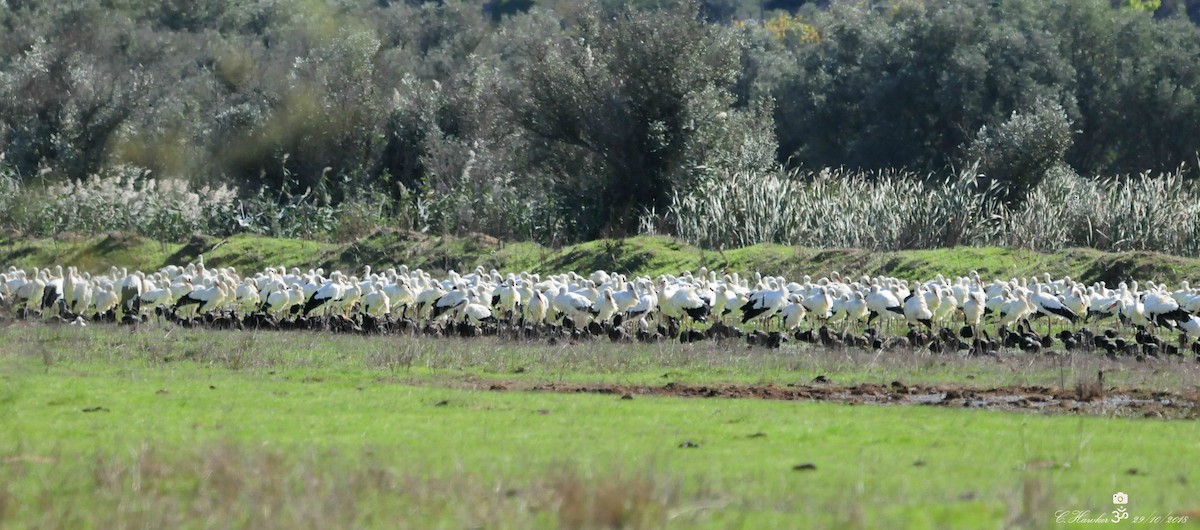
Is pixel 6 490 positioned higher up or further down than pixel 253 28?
further down

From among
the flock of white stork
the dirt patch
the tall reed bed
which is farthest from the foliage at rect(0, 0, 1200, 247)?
the dirt patch

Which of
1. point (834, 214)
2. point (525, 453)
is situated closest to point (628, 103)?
point (834, 214)

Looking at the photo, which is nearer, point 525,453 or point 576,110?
point 525,453

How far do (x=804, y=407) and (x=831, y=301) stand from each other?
30.0 feet

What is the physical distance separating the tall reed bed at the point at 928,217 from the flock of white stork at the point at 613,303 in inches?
160

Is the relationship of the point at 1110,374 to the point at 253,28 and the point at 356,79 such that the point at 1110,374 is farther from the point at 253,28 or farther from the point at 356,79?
the point at 253,28

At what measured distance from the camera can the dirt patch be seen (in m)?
14.8

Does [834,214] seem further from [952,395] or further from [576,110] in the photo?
[952,395]

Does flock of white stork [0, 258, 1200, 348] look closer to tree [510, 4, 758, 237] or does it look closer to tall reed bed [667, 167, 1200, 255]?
tall reed bed [667, 167, 1200, 255]

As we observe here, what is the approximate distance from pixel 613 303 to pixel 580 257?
10.5 m

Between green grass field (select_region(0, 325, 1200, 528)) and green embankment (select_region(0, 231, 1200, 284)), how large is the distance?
11.1 meters

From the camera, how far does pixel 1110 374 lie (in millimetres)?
18078

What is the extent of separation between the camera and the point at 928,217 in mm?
33719

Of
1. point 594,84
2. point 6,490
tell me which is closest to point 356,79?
point 594,84
